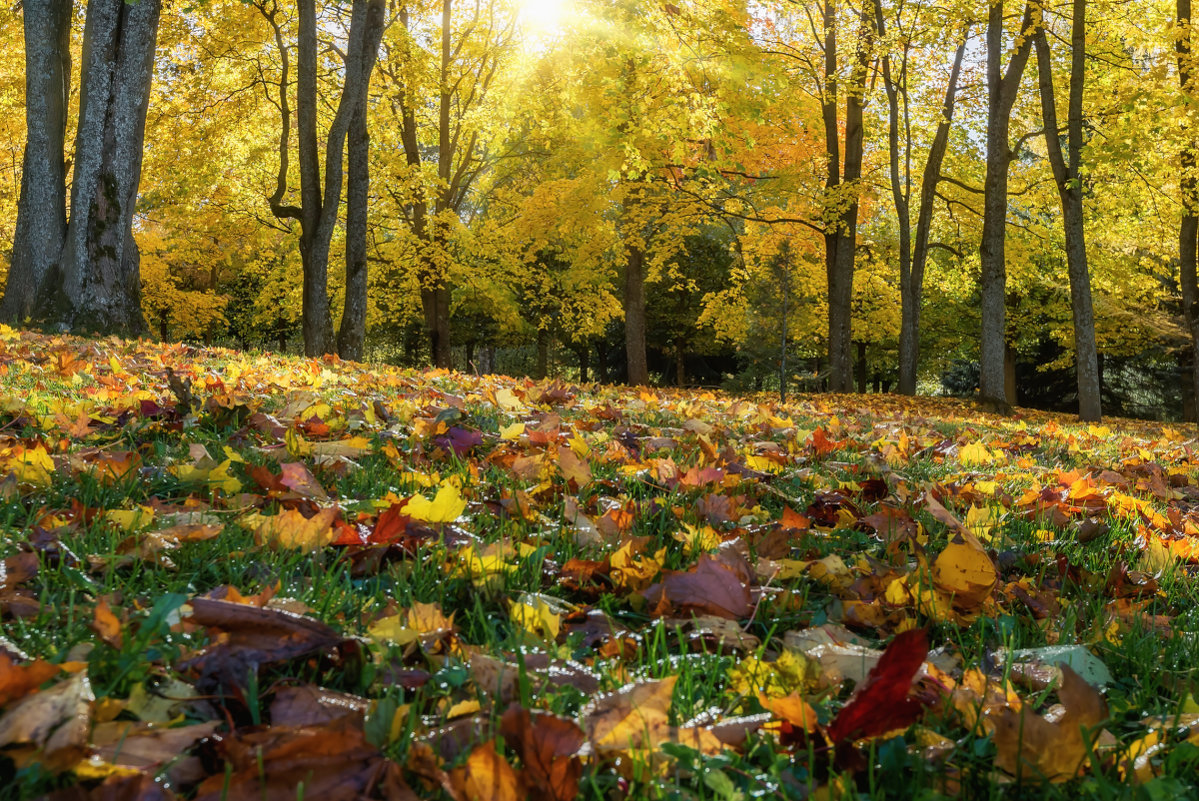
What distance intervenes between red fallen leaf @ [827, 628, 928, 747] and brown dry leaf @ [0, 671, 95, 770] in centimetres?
84

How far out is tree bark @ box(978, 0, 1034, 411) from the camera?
44.5 feet

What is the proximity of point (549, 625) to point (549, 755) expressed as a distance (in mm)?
483

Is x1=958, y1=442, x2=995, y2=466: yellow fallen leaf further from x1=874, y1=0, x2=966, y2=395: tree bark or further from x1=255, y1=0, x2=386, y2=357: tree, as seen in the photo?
x1=874, y1=0, x2=966, y2=395: tree bark

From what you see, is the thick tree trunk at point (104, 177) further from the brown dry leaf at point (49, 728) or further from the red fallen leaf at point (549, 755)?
the red fallen leaf at point (549, 755)

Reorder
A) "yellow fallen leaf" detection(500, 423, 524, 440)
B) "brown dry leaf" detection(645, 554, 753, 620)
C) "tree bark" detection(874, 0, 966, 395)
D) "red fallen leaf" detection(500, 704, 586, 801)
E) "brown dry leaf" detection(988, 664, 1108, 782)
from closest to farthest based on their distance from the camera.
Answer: "red fallen leaf" detection(500, 704, 586, 801) < "brown dry leaf" detection(988, 664, 1108, 782) < "brown dry leaf" detection(645, 554, 753, 620) < "yellow fallen leaf" detection(500, 423, 524, 440) < "tree bark" detection(874, 0, 966, 395)

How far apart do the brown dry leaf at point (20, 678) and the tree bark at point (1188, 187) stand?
49.2 feet

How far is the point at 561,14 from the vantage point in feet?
48.6

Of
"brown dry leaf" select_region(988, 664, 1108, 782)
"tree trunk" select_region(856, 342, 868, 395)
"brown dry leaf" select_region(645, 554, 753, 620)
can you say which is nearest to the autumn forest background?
"tree trunk" select_region(856, 342, 868, 395)

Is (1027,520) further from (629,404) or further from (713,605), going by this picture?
(629,404)

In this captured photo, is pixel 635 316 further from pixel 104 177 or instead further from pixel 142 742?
pixel 142 742

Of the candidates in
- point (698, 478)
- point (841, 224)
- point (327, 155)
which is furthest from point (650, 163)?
point (698, 478)

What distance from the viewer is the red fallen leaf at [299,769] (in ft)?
2.63

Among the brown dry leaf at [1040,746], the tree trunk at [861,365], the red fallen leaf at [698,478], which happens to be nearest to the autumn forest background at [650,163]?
the tree trunk at [861,365]

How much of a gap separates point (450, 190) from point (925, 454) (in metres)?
18.7
